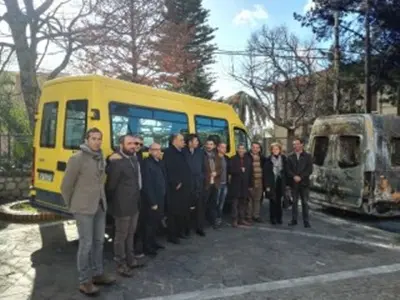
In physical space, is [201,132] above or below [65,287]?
above

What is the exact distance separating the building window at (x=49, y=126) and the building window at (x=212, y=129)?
289 centimetres

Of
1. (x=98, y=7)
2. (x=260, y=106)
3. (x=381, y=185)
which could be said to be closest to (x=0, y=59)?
(x=98, y=7)

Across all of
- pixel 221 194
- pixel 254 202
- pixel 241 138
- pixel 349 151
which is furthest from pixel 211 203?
pixel 349 151

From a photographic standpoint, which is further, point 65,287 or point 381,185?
point 381,185

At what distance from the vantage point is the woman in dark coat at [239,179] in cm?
848

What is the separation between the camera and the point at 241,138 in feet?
34.6

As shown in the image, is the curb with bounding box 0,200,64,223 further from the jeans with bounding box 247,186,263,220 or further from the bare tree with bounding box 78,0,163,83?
the bare tree with bounding box 78,0,163,83

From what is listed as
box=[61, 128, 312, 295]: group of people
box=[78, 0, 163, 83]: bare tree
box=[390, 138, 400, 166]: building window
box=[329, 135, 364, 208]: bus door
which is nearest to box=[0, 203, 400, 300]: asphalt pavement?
box=[61, 128, 312, 295]: group of people

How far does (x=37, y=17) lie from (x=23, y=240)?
7426 millimetres

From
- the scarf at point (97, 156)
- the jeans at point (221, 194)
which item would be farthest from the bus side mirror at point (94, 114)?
the jeans at point (221, 194)

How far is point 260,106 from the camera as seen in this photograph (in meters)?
31.8

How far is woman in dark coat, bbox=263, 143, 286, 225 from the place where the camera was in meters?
8.86

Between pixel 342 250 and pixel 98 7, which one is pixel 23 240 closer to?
pixel 342 250

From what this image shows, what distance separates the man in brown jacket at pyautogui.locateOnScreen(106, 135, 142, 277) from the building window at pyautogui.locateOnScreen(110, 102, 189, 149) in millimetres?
1562
